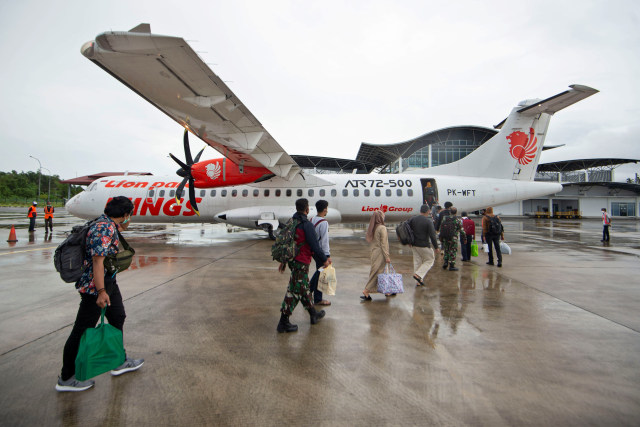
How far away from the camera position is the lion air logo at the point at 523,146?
504 inches

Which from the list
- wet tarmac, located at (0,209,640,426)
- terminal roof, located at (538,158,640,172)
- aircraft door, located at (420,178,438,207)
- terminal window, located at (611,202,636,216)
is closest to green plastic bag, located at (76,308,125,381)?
wet tarmac, located at (0,209,640,426)

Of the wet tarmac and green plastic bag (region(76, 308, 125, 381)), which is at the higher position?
green plastic bag (region(76, 308, 125, 381))

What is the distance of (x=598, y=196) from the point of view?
44.8 meters

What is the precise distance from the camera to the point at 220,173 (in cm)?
1259

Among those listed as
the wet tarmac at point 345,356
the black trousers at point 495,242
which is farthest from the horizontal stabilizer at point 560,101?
the wet tarmac at point 345,356

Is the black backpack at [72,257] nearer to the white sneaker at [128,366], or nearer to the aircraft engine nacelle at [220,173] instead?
the white sneaker at [128,366]

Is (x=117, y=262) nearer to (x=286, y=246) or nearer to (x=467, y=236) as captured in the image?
(x=286, y=246)

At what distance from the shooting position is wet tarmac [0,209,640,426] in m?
2.44

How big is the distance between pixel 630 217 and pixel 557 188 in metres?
46.9

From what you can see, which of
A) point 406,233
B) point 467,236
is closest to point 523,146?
point 467,236

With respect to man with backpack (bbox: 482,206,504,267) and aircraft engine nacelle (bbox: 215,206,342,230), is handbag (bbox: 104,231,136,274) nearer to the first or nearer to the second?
man with backpack (bbox: 482,206,504,267)

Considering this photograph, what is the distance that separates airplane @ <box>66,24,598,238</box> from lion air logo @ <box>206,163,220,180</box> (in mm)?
40

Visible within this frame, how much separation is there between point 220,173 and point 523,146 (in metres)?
12.9

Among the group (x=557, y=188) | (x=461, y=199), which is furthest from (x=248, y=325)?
(x=557, y=188)
